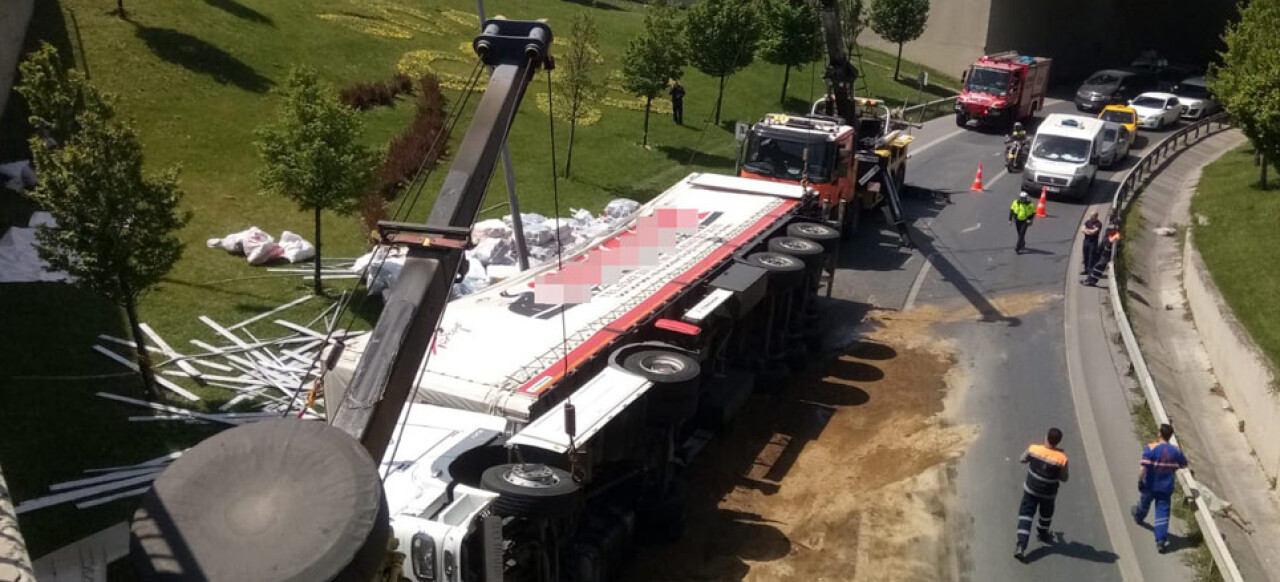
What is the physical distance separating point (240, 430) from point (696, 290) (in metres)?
8.83

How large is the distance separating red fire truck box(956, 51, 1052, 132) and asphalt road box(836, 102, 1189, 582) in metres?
5.06

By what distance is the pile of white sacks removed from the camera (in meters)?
18.0

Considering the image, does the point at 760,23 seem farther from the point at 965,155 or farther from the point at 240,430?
the point at 240,430

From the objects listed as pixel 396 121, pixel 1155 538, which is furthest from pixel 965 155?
pixel 1155 538

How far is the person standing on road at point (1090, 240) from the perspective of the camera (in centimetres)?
2061

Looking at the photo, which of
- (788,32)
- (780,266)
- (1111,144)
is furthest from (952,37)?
(780,266)

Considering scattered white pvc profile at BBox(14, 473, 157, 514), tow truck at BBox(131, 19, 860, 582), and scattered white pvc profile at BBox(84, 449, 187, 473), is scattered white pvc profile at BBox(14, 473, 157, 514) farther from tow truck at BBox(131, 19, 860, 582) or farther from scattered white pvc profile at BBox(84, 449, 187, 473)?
tow truck at BBox(131, 19, 860, 582)

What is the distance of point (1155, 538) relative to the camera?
11602mm

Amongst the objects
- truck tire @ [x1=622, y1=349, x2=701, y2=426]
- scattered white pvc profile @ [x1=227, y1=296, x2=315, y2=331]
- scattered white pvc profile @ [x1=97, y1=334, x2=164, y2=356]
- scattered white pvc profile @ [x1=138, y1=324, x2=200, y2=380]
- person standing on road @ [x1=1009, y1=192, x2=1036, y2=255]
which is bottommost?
scattered white pvc profile @ [x1=227, y1=296, x2=315, y2=331]

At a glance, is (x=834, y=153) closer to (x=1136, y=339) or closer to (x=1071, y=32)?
(x=1136, y=339)

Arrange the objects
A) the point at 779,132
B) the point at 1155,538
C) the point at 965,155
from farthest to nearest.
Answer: the point at 965,155, the point at 779,132, the point at 1155,538

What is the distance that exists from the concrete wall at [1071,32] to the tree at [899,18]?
3.64m

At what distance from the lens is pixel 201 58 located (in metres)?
28.5

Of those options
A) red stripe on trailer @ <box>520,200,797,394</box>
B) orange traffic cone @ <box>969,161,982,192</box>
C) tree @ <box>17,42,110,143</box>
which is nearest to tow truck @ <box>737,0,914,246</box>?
red stripe on trailer @ <box>520,200,797,394</box>
